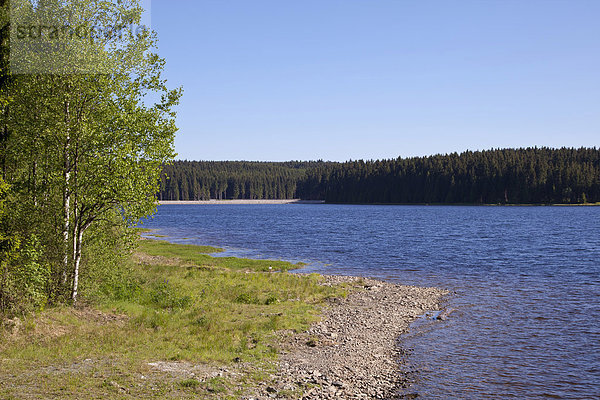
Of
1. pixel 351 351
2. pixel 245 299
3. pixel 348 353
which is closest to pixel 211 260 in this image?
pixel 245 299

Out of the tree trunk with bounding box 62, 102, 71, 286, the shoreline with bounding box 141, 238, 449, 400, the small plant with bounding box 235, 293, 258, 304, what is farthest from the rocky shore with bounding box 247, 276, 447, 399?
the tree trunk with bounding box 62, 102, 71, 286

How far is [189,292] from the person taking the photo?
30047mm

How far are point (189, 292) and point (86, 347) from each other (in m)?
12.4

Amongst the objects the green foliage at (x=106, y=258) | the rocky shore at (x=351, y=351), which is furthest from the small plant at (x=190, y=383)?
the green foliage at (x=106, y=258)

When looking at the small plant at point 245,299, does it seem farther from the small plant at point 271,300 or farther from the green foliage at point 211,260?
the green foliage at point 211,260

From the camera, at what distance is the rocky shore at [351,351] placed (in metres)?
16.5

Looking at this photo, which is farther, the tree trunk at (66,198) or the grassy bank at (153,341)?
the tree trunk at (66,198)

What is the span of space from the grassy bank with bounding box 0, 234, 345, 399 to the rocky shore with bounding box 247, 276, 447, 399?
3.48ft

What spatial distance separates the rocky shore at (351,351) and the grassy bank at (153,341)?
1.06 meters

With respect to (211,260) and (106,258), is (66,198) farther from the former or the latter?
(211,260)

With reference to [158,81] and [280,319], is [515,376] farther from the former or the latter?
[158,81]

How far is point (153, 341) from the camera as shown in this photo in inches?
770

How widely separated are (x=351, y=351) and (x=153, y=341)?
8884 mm

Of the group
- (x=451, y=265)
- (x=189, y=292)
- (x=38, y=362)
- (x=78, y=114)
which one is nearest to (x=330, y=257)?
(x=451, y=265)
